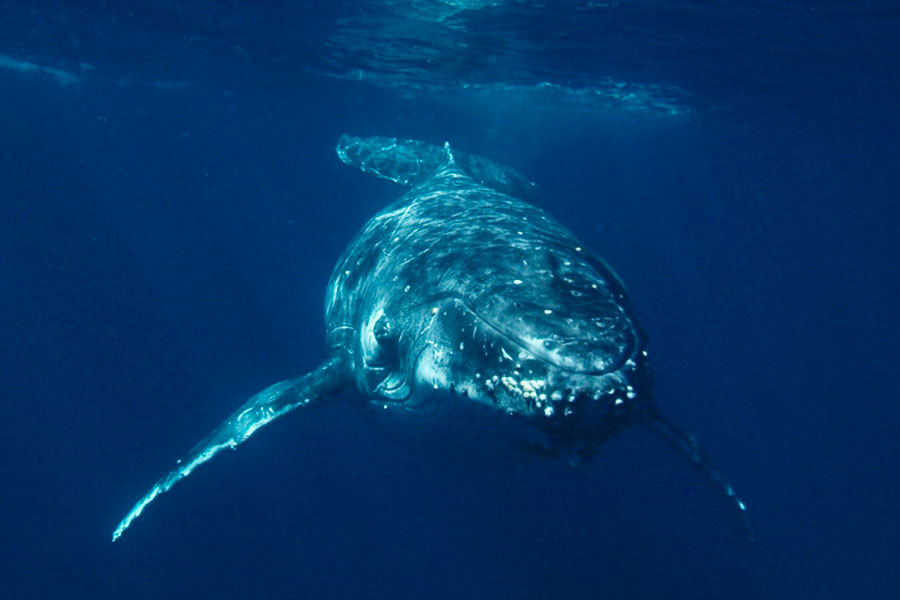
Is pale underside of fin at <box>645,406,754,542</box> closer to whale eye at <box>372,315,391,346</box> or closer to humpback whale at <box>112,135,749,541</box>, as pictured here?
humpback whale at <box>112,135,749,541</box>

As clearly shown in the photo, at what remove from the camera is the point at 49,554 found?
807 inches

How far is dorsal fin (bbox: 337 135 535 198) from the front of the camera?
15186 millimetres

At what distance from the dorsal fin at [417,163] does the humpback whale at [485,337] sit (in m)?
5.57

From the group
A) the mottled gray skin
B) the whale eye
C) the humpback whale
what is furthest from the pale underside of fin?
the whale eye

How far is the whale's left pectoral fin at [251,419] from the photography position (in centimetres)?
816

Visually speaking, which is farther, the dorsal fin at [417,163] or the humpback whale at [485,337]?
the dorsal fin at [417,163]

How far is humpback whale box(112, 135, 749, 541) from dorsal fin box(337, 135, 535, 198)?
5.57 metres

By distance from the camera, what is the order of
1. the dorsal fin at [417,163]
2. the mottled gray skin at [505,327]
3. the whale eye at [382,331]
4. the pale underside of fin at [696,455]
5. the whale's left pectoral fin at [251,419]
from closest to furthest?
1. the mottled gray skin at [505,327]
2. the pale underside of fin at [696,455]
3. the whale eye at [382,331]
4. the whale's left pectoral fin at [251,419]
5. the dorsal fin at [417,163]

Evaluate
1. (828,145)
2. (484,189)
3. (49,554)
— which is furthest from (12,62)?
(828,145)

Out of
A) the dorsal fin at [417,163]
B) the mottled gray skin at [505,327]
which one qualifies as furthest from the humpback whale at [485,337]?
the dorsal fin at [417,163]

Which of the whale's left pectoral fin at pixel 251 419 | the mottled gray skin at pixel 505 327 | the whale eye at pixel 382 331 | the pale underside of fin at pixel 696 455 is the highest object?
the mottled gray skin at pixel 505 327

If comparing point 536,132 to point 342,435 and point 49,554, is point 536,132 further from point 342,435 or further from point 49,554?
point 49,554

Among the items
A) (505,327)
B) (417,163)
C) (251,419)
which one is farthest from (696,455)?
(417,163)

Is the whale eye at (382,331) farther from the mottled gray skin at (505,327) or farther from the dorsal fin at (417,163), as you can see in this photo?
the dorsal fin at (417,163)
